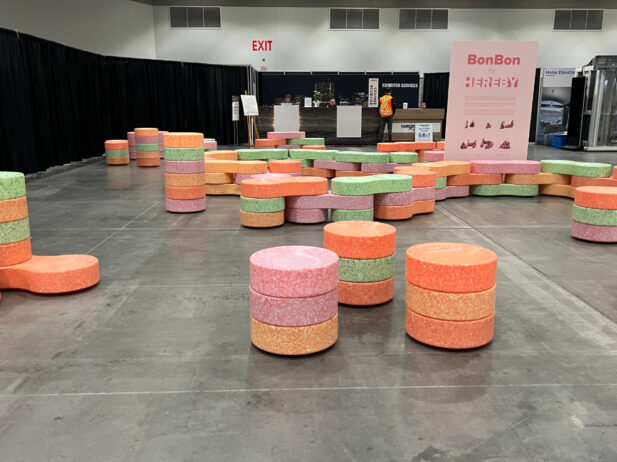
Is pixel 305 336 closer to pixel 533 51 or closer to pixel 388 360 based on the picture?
pixel 388 360

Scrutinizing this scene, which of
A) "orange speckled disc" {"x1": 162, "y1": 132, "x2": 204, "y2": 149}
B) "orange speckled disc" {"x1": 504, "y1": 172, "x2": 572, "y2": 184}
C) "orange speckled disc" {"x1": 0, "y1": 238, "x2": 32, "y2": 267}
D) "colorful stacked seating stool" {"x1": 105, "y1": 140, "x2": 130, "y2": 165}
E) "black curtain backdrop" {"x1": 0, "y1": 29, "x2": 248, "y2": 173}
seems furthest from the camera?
"colorful stacked seating stool" {"x1": 105, "y1": 140, "x2": 130, "y2": 165}

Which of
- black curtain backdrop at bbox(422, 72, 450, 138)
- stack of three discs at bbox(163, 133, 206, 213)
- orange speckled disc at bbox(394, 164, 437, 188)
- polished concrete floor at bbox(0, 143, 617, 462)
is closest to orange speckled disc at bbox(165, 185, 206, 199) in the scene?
stack of three discs at bbox(163, 133, 206, 213)

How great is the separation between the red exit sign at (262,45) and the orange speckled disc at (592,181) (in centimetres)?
1535

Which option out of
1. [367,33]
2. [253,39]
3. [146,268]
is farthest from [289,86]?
[146,268]

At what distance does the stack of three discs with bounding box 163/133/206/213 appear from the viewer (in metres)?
6.77

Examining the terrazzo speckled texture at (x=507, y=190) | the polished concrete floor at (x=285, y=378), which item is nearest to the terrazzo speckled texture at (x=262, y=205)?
the polished concrete floor at (x=285, y=378)

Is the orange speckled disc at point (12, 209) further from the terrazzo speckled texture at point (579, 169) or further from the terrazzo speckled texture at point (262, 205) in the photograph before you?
the terrazzo speckled texture at point (579, 169)

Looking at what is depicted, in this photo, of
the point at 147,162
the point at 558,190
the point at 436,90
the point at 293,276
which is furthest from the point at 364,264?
the point at 436,90

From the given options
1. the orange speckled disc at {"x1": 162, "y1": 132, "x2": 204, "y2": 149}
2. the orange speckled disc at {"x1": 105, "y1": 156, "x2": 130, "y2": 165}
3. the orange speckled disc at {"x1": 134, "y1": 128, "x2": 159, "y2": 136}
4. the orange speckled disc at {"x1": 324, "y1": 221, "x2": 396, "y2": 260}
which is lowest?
the orange speckled disc at {"x1": 105, "y1": 156, "x2": 130, "y2": 165}

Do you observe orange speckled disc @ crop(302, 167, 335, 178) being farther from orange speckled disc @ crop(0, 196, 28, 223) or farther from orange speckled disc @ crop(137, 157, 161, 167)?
orange speckled disc @ crop(0, 196, 28, 223)

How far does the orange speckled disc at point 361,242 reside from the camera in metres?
3.66

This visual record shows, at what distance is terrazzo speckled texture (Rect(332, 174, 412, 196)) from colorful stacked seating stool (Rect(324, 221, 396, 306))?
7.73 feet

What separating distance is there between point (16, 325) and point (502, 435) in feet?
9.59

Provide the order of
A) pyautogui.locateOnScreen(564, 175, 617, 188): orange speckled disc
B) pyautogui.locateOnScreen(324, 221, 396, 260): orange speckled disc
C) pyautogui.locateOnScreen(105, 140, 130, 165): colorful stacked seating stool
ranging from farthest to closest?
pyautogui.locateOnScreen(105, 140, 130, 165): colorful stacked seating stool, pyautogui.locateOnScreen(564, 175, 617, 188): orange speckled disc, pyautogui.locateOnScreen(324, 221, 396, 260): orange speckled disc
